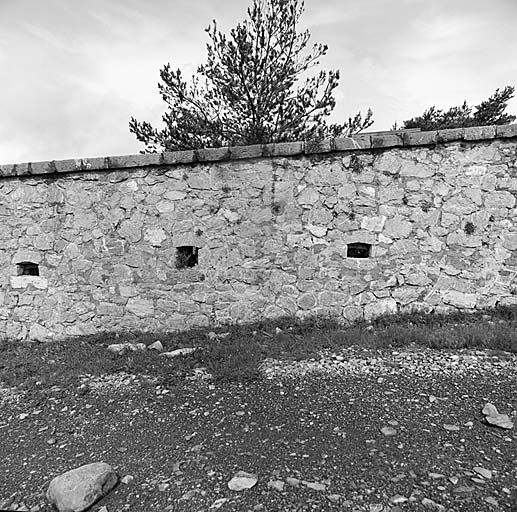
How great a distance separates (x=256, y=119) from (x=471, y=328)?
815cm

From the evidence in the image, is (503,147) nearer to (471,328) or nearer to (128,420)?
(471,328)

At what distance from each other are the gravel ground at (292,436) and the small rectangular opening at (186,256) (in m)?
1.66

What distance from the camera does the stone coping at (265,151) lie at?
4.22m

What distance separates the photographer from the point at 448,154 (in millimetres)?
4309

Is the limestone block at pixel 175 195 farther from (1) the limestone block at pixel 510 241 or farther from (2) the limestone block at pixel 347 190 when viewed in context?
(1) the limestone block at pixel 510 241

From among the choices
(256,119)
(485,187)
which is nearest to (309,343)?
(485,187)

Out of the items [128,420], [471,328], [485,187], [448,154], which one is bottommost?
[128,420]

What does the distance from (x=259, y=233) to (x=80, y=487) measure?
→ 3217 mm

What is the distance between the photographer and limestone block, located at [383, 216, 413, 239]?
439 centimetres

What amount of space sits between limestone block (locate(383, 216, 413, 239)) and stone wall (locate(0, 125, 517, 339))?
0.05 feet

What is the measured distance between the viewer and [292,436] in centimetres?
231

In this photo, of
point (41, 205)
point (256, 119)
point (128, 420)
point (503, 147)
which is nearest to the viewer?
point (128, 420)

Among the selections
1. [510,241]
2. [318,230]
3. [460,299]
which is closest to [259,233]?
[318,230]

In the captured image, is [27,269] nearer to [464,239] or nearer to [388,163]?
[388,163]
